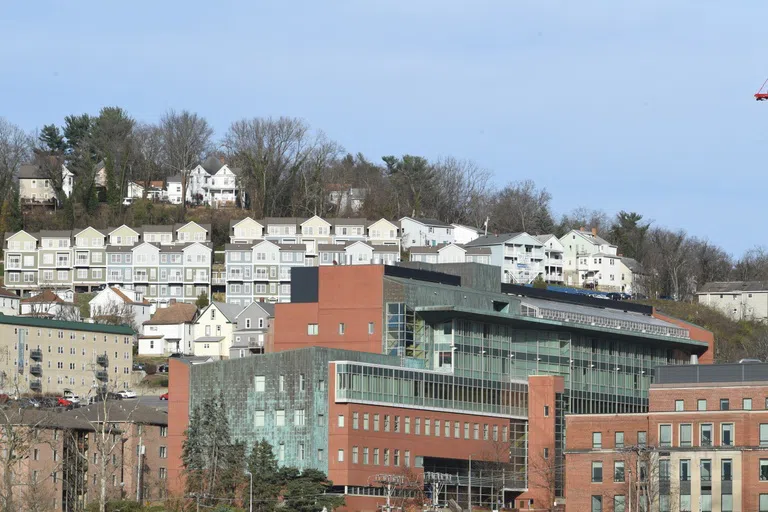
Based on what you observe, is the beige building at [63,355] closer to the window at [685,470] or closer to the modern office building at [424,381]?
the modern office building at [424,381]

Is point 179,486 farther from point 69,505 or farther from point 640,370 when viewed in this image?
point 640,370

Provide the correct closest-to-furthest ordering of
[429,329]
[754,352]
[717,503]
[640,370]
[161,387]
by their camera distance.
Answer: [717,503] → [429,329] → [640,370] → [161,387] → [754,352]

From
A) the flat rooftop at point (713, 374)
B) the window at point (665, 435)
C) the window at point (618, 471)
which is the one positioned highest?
the flat rooftop at point (713, 374)

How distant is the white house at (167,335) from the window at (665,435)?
9223 centimetres

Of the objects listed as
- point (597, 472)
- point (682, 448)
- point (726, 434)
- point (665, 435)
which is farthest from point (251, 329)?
point (726, 434)

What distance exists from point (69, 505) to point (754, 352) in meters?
94.4

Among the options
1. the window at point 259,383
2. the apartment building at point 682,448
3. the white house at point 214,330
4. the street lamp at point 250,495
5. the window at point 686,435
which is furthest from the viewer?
the white house at point 214,330

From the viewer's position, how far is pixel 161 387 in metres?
174

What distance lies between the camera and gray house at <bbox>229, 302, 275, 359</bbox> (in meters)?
189

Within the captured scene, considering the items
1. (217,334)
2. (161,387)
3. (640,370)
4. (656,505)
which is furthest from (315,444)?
(217,334)

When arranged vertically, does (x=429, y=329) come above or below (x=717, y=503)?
above

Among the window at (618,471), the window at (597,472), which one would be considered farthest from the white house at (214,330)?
the window at (618,471)

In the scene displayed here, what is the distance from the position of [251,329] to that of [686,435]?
295 ft

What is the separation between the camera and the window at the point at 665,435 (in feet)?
365
